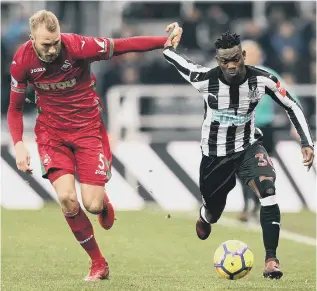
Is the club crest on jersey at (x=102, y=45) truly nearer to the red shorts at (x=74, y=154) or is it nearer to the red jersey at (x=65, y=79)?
the red jersey at (x=65, y=79)

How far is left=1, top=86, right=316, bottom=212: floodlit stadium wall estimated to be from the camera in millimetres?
16281

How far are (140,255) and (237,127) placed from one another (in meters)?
2.25

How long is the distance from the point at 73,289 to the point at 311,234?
17.3ft

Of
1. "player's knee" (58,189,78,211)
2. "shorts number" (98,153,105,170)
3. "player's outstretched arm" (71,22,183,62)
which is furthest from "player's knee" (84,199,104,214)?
"player's outstretched arm" (71,22,183,62)

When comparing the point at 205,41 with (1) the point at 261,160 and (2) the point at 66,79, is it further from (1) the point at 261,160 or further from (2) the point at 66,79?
(2) the point at 66,79

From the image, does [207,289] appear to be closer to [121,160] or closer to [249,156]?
[249,156]

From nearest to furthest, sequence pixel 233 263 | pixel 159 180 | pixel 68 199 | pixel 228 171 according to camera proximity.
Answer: pixel 233 263, pixel 68 199, pixel 228 171, pixel 159 180

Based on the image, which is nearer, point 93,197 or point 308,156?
point 308,156

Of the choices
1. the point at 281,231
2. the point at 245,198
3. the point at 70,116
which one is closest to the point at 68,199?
the point at 70,116

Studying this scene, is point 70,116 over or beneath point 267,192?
over

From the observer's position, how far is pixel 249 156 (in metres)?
10.4

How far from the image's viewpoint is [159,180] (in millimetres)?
16438

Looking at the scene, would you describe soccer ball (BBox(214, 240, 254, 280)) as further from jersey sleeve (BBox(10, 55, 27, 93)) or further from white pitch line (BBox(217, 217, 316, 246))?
white pitch line (BBox(217, 217, 316, 246))

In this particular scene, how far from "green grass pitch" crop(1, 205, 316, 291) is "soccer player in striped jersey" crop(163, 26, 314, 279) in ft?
2.18
